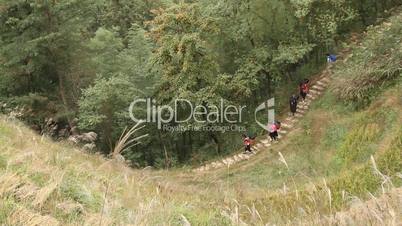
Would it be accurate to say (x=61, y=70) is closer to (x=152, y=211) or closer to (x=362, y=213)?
(x=152, y=211)

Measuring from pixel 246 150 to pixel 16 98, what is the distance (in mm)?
11992

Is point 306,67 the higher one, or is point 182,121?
point 306,67

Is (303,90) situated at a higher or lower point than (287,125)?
higher

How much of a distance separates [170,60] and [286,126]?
5.69 meters

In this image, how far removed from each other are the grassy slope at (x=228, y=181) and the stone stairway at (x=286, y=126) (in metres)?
0.53

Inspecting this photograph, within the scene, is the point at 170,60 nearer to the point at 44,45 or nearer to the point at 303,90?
the point at 303,90

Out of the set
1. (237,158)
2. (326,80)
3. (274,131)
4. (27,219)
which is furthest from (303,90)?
(27,219)

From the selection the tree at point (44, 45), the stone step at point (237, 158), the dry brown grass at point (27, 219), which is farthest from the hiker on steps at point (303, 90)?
the dry brown grass at point (27, 219)

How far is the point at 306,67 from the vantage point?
23.6 meters

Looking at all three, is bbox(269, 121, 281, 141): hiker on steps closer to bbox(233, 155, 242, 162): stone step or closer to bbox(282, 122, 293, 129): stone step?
bbox(282, 122, 293, 129): stone step

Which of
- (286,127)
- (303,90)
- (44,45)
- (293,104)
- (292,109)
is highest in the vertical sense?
(44,45)

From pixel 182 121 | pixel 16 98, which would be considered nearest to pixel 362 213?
pixel 182 121

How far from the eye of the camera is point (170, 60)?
2012 centimetres

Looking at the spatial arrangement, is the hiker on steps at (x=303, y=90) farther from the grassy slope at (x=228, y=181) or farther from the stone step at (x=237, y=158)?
the stone step at (x=237, y=158)
